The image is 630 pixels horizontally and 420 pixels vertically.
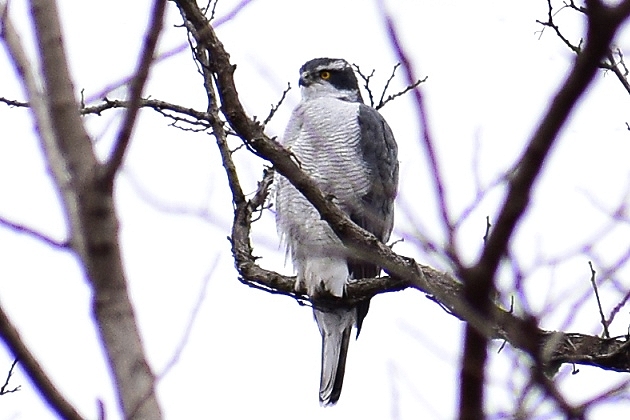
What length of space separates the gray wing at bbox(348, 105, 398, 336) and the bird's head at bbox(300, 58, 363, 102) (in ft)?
1.90

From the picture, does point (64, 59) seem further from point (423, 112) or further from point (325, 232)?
point (325, 232)

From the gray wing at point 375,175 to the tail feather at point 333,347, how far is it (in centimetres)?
10

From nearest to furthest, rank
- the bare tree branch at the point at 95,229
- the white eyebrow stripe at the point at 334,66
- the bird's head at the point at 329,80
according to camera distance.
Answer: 1. the bare tree branch at the point at 95,229
2. the bird's head at the point at 329,80
3. the white eyebrow stripe at the point at 334,66

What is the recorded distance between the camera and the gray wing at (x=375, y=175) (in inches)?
242

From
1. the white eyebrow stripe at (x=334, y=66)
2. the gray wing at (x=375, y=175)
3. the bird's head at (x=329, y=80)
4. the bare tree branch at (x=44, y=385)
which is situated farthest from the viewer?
the white eyebrow stripe at (x=334, y=66)

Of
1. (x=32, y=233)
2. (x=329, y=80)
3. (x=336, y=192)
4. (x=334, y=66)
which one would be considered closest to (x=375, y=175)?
(x=336, y=192)

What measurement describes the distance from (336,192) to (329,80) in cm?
115

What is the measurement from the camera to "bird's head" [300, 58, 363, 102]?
274 inches

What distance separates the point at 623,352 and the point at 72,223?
3619mm

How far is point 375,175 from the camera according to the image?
6.26 meters

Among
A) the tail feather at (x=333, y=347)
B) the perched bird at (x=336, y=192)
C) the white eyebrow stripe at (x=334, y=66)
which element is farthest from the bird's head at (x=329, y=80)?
the tail feather at (x=333, y=347)

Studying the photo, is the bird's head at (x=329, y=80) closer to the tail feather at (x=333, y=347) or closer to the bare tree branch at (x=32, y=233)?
the tail feather at (x=333, y=347)

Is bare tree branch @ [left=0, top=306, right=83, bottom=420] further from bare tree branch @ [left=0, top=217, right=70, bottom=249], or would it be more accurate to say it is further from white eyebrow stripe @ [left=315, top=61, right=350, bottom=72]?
white eyebrow stripe @ [left=315, top=61, right=350, bottom=72]

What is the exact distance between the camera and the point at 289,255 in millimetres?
6316
